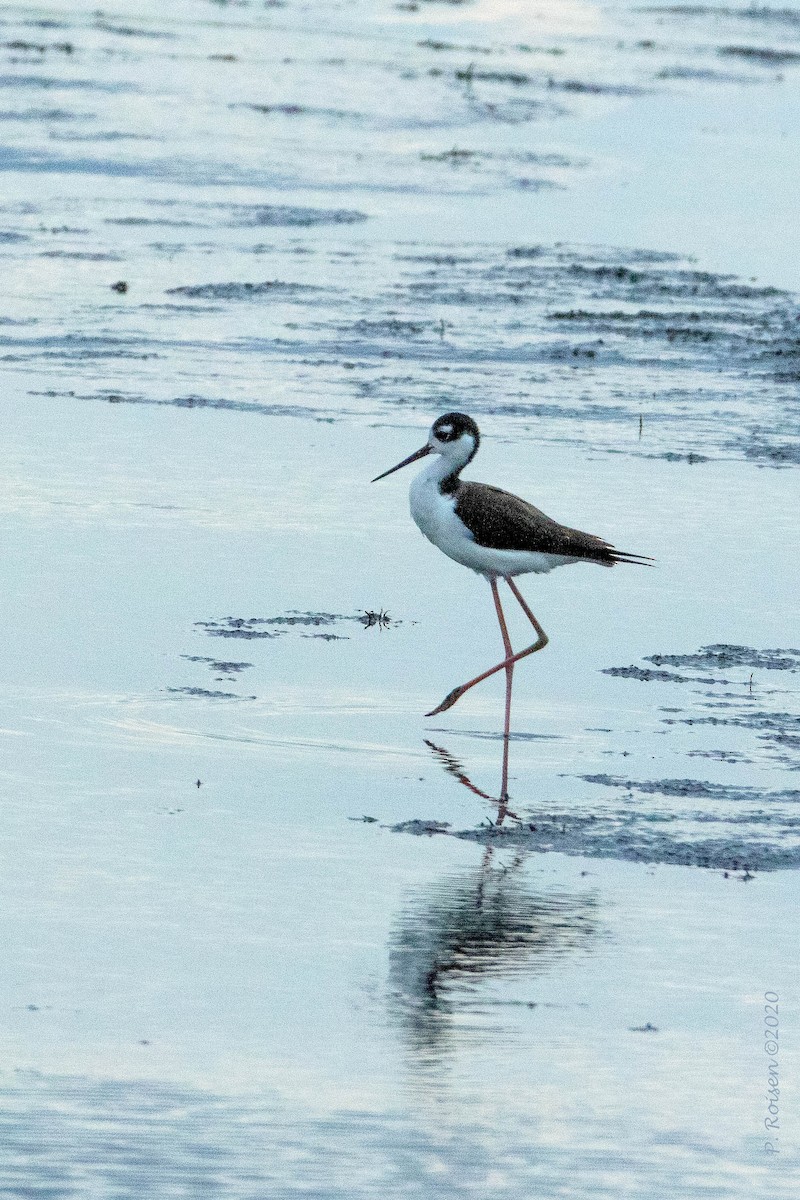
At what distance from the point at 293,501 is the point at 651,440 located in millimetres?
3133

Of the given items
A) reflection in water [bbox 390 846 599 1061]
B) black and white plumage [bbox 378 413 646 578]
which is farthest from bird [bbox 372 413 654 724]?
reflection in water [bbox 390 846 599 1061]

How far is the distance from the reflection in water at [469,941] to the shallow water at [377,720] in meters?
0.01

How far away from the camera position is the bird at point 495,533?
33.1ft

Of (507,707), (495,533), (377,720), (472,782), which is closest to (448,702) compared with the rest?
(507,707)

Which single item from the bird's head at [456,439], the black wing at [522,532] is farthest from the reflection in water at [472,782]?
the bird's head at [456,439]

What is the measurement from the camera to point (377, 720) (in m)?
9.18

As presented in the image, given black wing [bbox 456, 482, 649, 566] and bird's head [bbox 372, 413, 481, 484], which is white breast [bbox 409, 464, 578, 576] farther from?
bird's head [bbox 372, 413, 481, 484]

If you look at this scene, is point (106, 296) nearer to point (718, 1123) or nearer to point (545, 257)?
point (545, 257)

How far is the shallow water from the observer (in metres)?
5.80

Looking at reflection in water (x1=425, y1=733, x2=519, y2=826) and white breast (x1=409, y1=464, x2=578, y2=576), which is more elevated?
white breast (x1=409, y1=464, x2=578, y2=576)

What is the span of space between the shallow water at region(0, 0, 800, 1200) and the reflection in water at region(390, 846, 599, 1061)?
0.01 metres

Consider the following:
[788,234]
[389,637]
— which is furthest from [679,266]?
[389,637]

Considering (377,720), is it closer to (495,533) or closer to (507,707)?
(507,707)

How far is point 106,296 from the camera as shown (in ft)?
62.2
